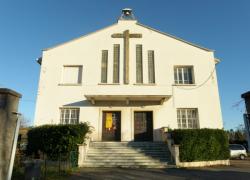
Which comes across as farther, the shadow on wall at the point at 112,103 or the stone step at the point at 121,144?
the shadow on wall at the point at 112,103

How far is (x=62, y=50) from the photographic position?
664 inches

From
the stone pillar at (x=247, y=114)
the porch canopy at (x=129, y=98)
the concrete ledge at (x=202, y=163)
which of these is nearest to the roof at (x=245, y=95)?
the stone pillar at (x=247, y=114)

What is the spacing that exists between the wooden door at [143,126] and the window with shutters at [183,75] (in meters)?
3.45

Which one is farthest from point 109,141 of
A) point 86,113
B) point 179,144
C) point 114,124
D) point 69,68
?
point 69,68

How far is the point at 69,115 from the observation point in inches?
607

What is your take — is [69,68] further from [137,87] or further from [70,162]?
[70,162]

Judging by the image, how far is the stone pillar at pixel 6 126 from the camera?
4.38 metres

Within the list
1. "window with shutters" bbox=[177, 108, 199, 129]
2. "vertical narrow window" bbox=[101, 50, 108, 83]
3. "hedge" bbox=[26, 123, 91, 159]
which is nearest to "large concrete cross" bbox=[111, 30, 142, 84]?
"vertical narrow window" bbox=[101, 50, 108, 83]

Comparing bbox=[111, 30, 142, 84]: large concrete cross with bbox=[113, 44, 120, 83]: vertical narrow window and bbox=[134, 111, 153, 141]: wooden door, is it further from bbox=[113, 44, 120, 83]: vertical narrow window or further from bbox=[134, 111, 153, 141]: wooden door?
bbox=[134, 111, 153, 141]: wooden door

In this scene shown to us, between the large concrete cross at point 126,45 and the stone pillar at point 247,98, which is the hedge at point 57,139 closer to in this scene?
the large concrete cross at point 126,45

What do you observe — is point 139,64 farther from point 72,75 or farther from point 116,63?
point 72,75

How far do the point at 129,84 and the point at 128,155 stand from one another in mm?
5467

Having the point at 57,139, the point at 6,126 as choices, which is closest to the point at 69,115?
the point at 57,139

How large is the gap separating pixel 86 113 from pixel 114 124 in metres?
2.12
